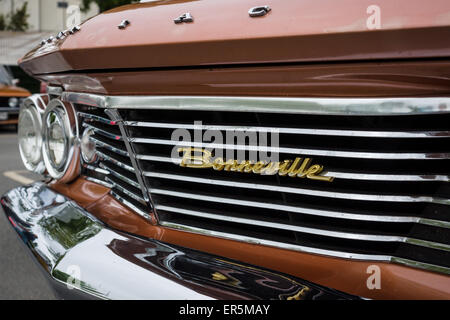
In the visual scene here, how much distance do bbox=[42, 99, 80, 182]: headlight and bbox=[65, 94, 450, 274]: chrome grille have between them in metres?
0.38

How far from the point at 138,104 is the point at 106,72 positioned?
158 millimetres

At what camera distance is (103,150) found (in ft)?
5.30

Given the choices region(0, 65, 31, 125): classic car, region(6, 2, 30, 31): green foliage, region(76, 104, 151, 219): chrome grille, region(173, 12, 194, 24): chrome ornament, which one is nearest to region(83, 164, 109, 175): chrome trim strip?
region(76, 104, 151, 219): chrome grille

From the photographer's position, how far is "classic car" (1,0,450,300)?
97cm

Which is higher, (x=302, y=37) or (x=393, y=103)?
(x=302, y=37)

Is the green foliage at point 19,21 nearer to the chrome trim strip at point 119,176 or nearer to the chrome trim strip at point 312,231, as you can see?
the chrome trim strip at point 119,176

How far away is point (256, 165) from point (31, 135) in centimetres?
120

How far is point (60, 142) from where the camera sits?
1766 millimetres

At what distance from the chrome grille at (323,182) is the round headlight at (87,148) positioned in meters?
0.35

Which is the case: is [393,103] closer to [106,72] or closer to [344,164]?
[344,164]

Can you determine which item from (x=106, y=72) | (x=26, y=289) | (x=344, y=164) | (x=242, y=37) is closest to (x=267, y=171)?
(x=344, y=164)

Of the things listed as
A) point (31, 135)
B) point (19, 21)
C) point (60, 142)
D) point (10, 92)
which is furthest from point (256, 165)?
point (19, 21)

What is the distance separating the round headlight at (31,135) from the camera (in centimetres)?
188

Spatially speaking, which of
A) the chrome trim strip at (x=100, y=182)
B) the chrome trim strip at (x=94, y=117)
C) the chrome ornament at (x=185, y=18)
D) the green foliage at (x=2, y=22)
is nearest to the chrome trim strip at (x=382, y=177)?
the chrome ornament at (x=185, y=18)
